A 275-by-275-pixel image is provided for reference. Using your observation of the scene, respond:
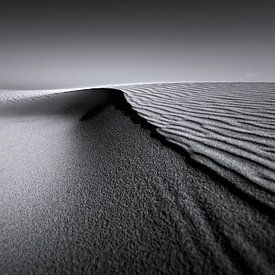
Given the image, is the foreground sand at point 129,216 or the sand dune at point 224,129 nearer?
the foreground sand at point 129,216

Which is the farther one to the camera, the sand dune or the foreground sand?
the sand dune

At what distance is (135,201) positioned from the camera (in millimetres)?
1886

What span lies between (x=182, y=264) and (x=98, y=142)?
2205 millimetres

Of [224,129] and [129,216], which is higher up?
[224,129]

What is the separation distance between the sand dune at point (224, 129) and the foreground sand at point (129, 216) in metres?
0.16

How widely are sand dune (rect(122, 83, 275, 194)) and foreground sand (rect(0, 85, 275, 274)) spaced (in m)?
0.16

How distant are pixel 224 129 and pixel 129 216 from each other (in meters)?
1.60

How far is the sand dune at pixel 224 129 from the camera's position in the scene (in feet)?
6.44

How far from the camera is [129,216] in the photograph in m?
1.74

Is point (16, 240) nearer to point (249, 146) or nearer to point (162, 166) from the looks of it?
point (162, 166)

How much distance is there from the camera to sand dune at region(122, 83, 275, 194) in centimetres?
196

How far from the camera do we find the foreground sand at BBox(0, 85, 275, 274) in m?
1.33

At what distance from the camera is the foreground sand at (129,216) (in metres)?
1.33

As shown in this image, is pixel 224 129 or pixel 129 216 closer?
pixel 129 216
